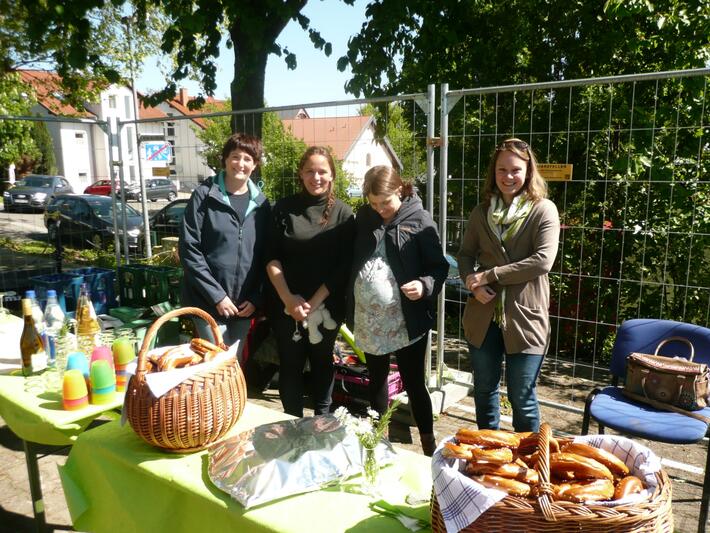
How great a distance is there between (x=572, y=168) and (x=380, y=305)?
2109 millimetres

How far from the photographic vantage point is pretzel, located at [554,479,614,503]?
107 centimetres

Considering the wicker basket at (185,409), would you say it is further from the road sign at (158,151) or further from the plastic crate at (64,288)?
the road sign at (158,151)

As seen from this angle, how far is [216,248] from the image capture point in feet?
9.46

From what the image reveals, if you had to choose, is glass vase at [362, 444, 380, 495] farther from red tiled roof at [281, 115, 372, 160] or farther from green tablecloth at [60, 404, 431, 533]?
red tiled roof at [281, 115, 372, 160]

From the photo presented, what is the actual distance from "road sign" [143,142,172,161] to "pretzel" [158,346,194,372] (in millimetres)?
4011

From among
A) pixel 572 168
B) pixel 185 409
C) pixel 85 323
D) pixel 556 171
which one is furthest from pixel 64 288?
pixel 572 168

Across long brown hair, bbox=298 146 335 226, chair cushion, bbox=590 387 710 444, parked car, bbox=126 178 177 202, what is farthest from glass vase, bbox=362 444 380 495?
parked car, bbox=126 178 177 202

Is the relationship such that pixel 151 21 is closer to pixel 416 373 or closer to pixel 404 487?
pixel 416 373

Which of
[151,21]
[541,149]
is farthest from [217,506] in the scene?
[151,21]

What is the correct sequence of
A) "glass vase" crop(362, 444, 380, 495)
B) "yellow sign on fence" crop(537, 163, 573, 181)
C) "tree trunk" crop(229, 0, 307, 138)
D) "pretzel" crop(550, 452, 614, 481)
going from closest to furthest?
"pretzel" crop(550, 452, 614, 481) → "glass vase" crop(362, 444, 380, 495) → "yellow sign on fence" crop(537, 163, 573, 181) → "tree trunk" crop(229, 0, 307, 138)

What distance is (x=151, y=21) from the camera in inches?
556

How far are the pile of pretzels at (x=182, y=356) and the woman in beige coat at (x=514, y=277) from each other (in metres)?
1.31

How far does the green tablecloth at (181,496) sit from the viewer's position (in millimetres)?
1395

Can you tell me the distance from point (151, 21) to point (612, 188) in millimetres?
12872
